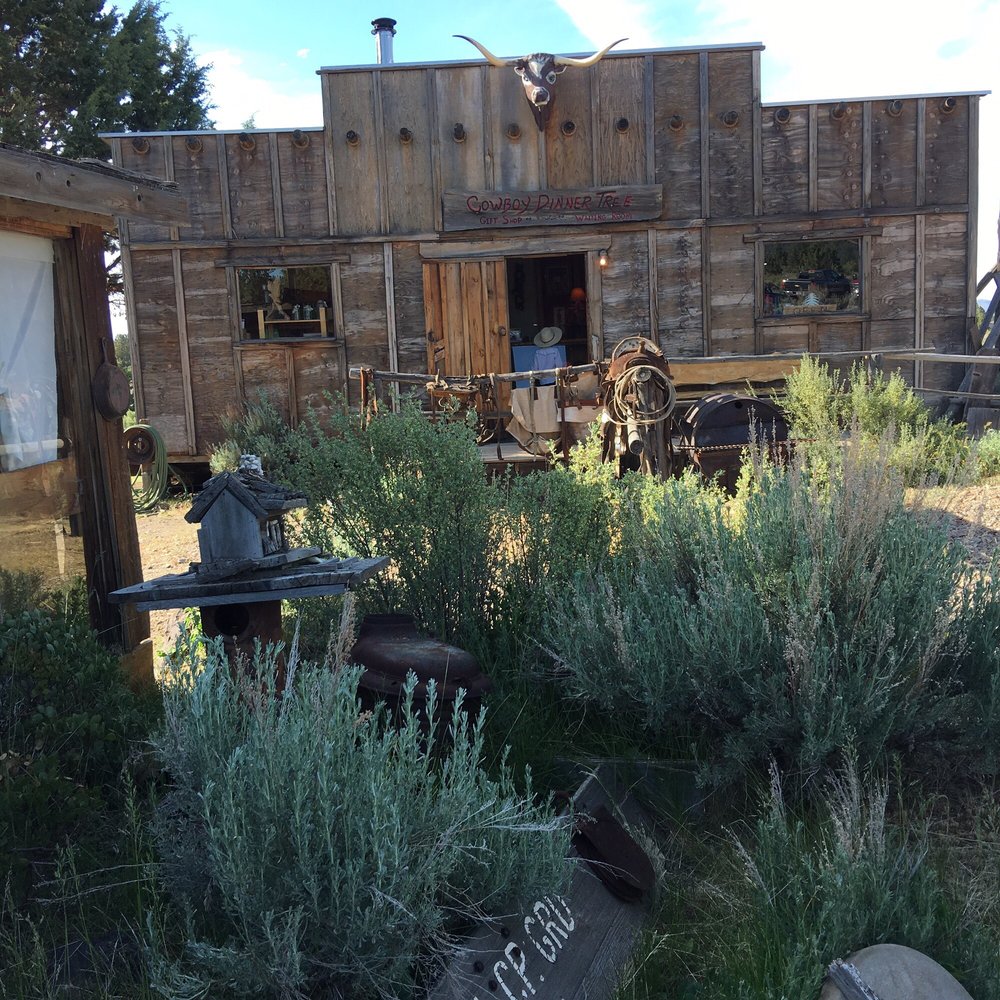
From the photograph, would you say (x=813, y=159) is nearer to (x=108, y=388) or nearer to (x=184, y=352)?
(x=184, y=352)

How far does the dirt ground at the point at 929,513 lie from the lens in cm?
534

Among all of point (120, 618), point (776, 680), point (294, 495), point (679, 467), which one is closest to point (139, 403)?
point (679, 467)

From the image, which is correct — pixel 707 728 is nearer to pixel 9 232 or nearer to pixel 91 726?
pixel 91 726

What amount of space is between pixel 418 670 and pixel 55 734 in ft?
4.36

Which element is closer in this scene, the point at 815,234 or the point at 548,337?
the point at 815,234

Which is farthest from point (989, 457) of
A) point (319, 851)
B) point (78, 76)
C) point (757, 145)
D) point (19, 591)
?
point (78, 76)

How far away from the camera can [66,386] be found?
5.03 metres

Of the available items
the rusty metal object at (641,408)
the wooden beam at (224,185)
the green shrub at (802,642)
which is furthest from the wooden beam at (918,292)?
the green shrub at (802,642)

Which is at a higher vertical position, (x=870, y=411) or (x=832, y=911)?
(x=870, y=411)

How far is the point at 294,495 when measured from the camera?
3811 millimetres

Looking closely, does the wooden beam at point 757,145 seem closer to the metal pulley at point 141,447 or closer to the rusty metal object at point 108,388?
the metal pulley at point 141,447

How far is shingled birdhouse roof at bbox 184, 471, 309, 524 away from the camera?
3559 mm

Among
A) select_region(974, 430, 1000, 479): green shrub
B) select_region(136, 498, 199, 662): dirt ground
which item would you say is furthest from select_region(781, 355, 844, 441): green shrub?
select_region(136, 498, 199, 662): dirt ground

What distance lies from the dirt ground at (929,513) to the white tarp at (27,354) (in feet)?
3.66
